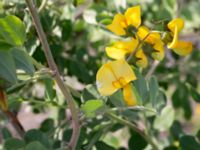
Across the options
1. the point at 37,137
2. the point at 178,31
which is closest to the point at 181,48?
the point at 178,31

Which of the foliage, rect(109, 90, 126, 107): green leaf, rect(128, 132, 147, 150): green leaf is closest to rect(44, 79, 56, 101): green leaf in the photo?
the foliage

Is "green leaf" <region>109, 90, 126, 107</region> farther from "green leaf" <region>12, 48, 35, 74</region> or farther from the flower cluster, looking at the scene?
"green leaf" <region>12, 48, 35, 74</region>

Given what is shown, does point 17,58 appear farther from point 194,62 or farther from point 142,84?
point 194,62

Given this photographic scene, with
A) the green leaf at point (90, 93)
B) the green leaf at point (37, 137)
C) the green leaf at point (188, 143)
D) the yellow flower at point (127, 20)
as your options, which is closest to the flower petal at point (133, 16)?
the yellow flower at point (127, 20)

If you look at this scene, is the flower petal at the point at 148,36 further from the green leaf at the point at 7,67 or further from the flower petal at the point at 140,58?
the green leaf at the point at 7,67

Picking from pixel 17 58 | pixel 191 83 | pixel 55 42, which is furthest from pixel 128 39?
pixel 191 83
